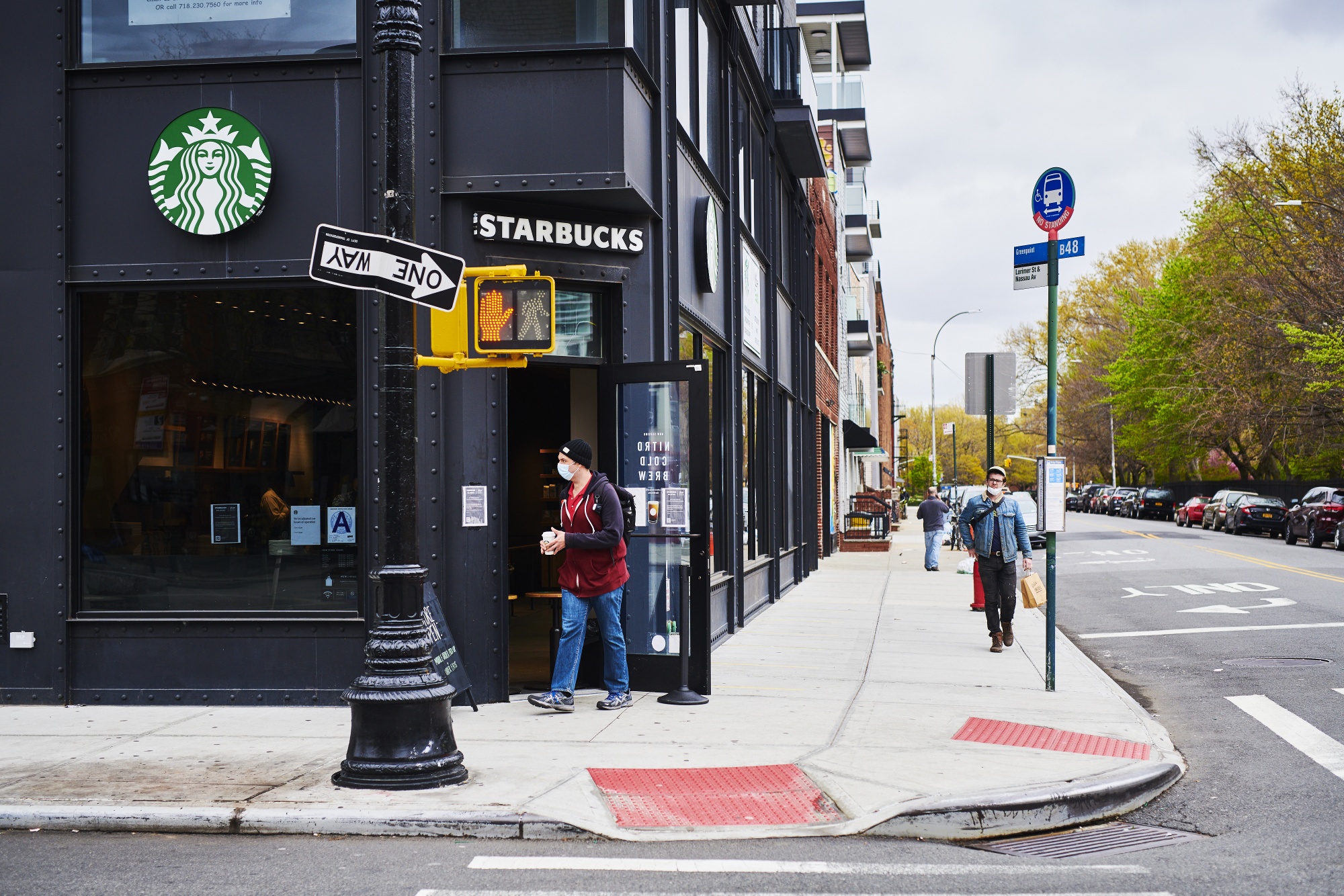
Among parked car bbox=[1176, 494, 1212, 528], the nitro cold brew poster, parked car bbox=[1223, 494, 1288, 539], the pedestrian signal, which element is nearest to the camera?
the pedestrian signal

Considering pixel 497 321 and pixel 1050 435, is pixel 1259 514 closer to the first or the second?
pixel 1050 435

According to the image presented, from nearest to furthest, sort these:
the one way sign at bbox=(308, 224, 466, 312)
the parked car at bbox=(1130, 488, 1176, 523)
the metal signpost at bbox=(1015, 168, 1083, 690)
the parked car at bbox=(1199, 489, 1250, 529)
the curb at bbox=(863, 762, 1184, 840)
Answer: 1. the curb at bbox=(863, 762, 1184, 840)
2. the one way sign at bbox=(308, 224, 466, 312)
3. the metal signpost at bbox=(1015, 168, 1083, 690)
4. the parked car at bbox=(1199, 489, 1250, 529)
5. the parked car at bbox=(1130, 488, 1176, 523)

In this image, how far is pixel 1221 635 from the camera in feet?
44.8

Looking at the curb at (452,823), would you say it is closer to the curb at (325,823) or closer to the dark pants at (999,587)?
the curb at (325,823)

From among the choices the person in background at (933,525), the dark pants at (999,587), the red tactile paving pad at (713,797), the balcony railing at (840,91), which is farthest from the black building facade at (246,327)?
the balcony railing at (840,91)

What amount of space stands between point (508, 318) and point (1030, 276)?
17.3 feet

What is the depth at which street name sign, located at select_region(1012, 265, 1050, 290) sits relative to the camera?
10.2m

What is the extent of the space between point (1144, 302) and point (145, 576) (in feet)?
199

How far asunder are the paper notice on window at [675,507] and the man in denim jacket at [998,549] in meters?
4.15

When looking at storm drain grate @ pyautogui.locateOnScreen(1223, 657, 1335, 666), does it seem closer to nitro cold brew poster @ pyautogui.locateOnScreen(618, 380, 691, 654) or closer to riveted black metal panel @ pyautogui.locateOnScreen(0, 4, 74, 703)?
nitro cold brew poster @ pyautogui.locateOnScreen(618, 380, 691, 654)

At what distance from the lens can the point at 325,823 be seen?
583 cm

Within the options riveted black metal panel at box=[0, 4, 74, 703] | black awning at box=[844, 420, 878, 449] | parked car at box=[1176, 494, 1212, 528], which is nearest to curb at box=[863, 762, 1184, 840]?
riveted black metal panel at box=[0, 4, 74, 703]

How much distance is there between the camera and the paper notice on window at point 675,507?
953 centimetres

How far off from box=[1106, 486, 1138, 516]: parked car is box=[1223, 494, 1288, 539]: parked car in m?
25.3
